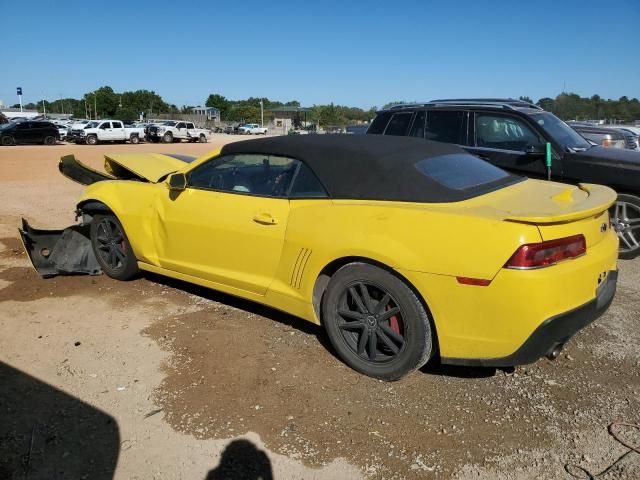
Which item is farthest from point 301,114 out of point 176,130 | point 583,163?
point 583,163

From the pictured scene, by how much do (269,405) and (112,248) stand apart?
279cm

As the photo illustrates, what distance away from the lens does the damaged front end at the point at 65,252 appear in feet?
17.3

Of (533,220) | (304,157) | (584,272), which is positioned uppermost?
(304,157)

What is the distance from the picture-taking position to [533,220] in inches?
107

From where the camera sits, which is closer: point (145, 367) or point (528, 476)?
point (528, 476)

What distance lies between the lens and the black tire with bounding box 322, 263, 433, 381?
10.1 feet

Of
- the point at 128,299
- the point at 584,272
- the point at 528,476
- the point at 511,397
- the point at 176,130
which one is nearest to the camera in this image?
the point at 528,476

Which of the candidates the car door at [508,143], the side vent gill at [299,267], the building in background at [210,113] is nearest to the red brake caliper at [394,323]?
the side vent gill at [299,267]

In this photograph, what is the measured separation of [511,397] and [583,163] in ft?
12.8

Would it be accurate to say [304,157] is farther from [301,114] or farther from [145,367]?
[301,114]

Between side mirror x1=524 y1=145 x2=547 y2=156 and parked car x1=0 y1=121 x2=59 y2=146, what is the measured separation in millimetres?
32004

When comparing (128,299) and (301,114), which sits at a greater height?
(301,114)

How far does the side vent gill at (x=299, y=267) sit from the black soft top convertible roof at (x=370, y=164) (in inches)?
16.5

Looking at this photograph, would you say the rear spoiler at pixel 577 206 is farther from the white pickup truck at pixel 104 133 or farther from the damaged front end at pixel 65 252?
the white pickup truck at pixel 104 133
